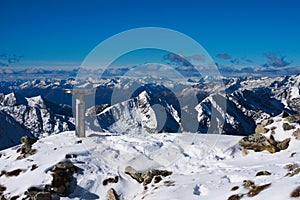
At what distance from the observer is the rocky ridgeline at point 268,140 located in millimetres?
38938

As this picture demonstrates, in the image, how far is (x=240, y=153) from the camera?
136ft

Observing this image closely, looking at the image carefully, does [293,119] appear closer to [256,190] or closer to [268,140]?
[268,140]

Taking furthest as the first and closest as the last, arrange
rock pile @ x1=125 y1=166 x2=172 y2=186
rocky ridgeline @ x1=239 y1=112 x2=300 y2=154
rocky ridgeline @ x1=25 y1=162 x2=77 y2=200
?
rocky ridgeline @ x1=239 y1=112 x2=300 y2=154 < rock pile @ x1=125 y1=166 x2=172 y2=186 < rocky ridgeline @ x1=25 y1=162 x2=77 y2=200

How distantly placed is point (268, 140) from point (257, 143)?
4.01 feet

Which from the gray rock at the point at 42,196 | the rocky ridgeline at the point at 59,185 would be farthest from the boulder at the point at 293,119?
the gray rock at the point at 42,196

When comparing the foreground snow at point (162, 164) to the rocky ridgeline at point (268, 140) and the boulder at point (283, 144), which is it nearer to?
the boulder at point (283, 144)

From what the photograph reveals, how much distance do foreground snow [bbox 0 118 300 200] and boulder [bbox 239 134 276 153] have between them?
875 mm

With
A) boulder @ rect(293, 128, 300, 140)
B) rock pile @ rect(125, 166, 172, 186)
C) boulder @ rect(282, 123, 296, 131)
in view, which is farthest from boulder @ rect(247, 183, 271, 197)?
boulder @ rect(282, 123, 296, 131)

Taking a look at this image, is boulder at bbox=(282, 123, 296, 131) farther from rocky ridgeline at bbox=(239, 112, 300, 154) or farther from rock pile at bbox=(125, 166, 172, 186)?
rock pile at bbox=(125, 166, 172, 186)

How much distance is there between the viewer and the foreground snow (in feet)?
96.9

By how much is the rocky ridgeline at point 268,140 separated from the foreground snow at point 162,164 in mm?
679

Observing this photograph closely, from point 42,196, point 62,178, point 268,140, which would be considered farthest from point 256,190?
point 62,178

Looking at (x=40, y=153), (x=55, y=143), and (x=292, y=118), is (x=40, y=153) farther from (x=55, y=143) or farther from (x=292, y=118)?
(x=292, y=118)

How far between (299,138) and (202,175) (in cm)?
1262
